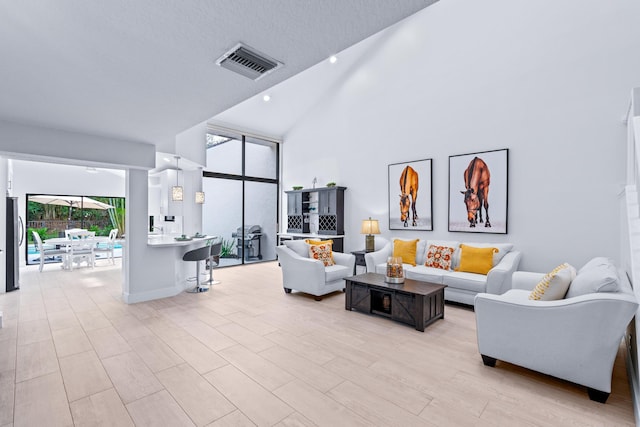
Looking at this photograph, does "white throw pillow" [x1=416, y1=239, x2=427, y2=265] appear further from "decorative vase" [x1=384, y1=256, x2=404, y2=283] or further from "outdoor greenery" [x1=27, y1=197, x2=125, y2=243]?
"outdoor greenery" [x1=27, y1=197, x2=125, y2=243]

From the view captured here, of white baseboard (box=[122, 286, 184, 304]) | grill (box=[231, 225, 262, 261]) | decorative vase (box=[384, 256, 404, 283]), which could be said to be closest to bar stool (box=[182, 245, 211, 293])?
white baseboard (box=[122, 286, 184, 304])

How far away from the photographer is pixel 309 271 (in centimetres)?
442

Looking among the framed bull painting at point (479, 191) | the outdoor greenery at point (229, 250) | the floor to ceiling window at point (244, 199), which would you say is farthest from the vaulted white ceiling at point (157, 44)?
the outdoor greenery at point (229, 250)

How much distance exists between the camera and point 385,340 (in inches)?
118

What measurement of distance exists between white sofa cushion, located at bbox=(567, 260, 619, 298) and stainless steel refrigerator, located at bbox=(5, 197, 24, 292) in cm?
775

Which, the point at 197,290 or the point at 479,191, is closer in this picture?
the point at 479,191

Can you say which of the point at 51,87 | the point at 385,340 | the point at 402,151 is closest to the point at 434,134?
the point at 402,151

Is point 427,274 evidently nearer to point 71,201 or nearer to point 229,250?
point 229,250

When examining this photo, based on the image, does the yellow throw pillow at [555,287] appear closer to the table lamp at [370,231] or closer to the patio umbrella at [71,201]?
the table lamp at [370,231]

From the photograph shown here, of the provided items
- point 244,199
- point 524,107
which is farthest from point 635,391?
point 244,199

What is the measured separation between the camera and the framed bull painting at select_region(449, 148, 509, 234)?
14.8 ft

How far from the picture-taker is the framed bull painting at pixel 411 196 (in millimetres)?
5348

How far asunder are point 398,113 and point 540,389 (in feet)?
16.0

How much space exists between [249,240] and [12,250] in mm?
4558
